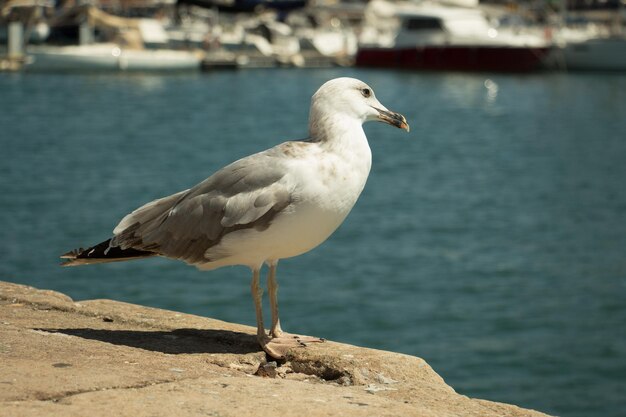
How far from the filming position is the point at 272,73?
61.3 meters

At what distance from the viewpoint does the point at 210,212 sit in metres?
5.45

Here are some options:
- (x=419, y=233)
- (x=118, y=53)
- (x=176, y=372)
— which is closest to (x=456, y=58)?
(x=118, y=53)

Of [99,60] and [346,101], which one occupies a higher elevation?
[99,60]

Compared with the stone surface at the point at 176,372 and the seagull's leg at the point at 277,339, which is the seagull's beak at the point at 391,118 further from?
the stone surface at the point at 176,372

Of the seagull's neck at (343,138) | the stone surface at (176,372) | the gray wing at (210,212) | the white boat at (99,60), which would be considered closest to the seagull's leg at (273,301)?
the stone surface at (176,372)

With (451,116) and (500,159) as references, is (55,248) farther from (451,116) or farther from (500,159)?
(451,116)

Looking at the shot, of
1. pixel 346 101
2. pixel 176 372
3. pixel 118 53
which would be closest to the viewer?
pixel 176 372

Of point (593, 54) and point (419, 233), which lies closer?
point (419, 233)

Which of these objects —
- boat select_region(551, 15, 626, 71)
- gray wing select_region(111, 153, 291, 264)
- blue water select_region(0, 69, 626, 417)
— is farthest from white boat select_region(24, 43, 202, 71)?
gray wing select_region(111, 153, 291, 264)

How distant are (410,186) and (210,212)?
70.0 feet

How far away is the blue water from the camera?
46.8ft

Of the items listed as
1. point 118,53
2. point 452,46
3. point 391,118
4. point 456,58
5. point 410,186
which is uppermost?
point 452,46

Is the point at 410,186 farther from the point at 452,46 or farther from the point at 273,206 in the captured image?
the point at 452,46

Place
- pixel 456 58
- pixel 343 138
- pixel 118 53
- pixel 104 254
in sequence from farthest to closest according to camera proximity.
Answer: pixel 456 58
pixel 118 53
pixel 104 254
pixel 343 138
